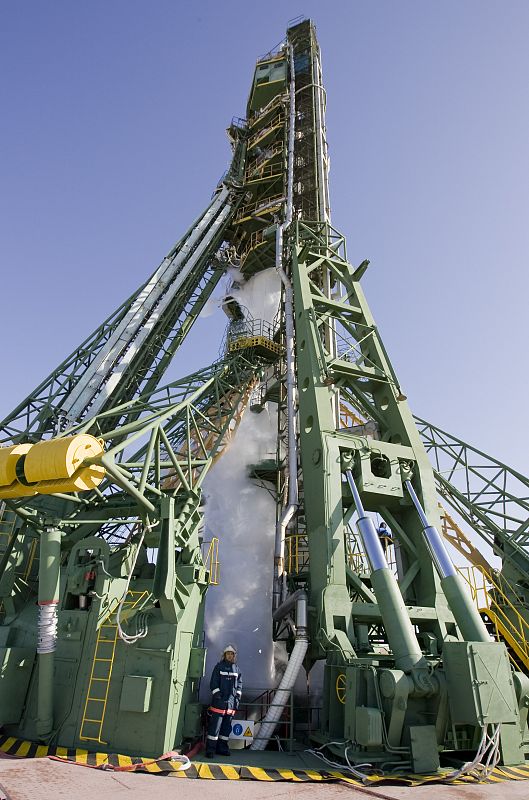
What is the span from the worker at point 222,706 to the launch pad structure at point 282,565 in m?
0.59

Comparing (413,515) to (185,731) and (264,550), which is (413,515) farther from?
(185,731)

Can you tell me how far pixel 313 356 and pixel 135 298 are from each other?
8.58 metres

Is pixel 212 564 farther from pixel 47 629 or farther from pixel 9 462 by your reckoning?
pixel 9 462

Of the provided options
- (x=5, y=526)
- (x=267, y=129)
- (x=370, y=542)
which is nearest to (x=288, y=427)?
(x=370, y=542)

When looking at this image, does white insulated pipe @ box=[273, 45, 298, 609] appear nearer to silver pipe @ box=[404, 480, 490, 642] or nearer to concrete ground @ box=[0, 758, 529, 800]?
silver pipe @ box=[404, 480, 490, 642]

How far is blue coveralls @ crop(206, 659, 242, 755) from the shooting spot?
26.6 feet

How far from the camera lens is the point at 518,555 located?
45.1 ft

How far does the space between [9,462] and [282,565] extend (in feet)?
25.8

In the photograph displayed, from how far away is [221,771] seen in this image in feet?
23.4

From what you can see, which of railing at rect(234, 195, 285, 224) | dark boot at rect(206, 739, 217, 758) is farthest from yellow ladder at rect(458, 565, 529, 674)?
railing at rect(234, 195, 285, 224)

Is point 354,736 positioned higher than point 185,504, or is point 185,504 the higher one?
point 185,504

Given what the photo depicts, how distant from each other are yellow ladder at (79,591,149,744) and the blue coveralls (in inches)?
69.0

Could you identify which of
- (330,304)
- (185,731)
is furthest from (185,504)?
(330,304)

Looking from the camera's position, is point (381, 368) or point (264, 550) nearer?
point (381, 368)
